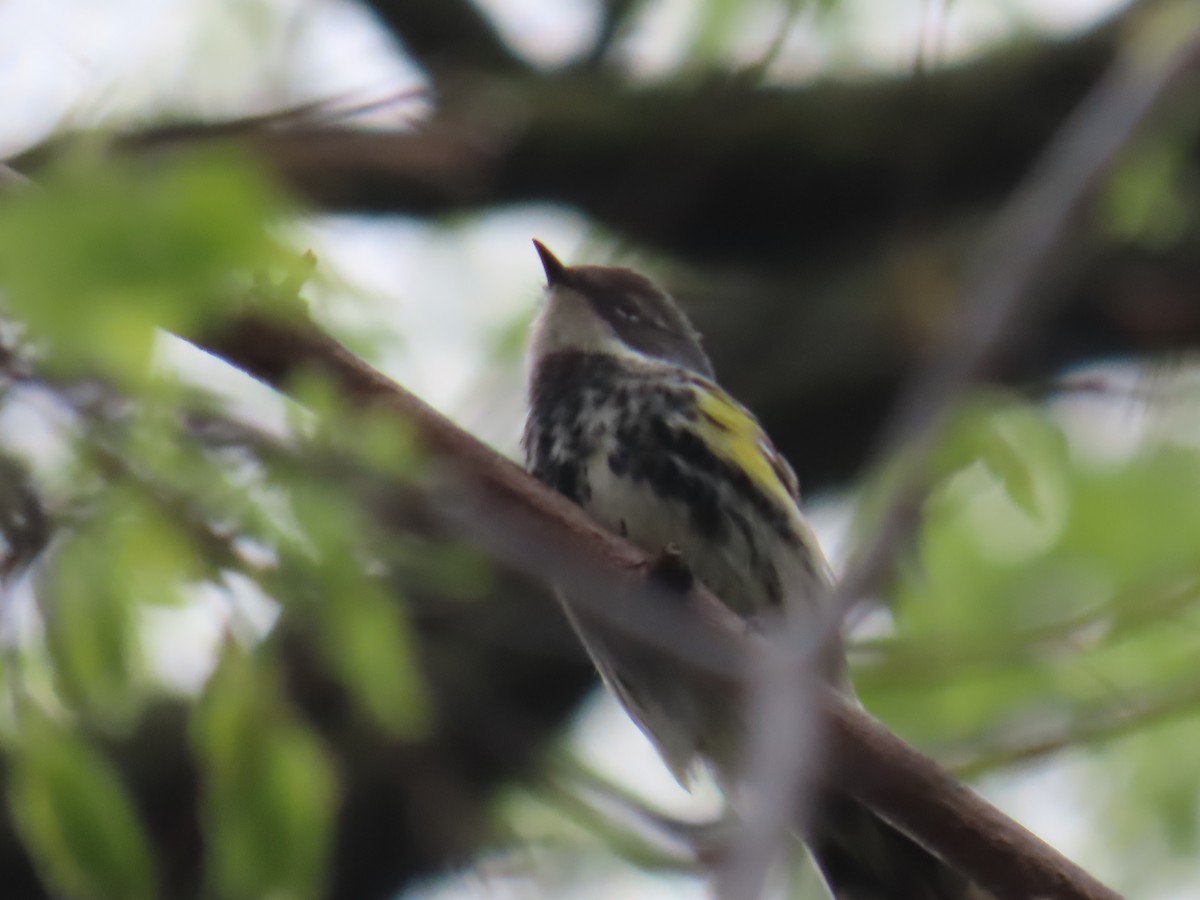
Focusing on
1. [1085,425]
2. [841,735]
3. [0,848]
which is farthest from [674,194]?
[841,735]

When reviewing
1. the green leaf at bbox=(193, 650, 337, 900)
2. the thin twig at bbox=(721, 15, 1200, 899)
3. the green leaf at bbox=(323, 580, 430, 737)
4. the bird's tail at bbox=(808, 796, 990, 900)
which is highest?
the thin twig at bbox=(721, 15, 1200, 899)

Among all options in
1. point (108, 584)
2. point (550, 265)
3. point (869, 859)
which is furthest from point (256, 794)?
point (550, 265)

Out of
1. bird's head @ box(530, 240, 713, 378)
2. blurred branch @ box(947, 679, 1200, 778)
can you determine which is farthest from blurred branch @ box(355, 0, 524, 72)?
blurred branch @ box(947, 679, 1200, 778)

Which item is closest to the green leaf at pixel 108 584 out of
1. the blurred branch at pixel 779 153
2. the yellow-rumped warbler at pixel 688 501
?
the yellow-rumped warbler at pixel 688 501

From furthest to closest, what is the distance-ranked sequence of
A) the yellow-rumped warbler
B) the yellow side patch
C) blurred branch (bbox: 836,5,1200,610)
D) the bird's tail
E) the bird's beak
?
the bird's beak < the yellow side patch < the yellow-rumped warbler < the bird's tail < blurred branch (bbox: 836,5,1200,610)

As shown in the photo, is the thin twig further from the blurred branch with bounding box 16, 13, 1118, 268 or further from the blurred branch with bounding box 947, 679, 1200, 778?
the blurred branch with bounding box 16, 13, 1118, 268

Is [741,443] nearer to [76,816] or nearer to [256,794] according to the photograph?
[256,794]
